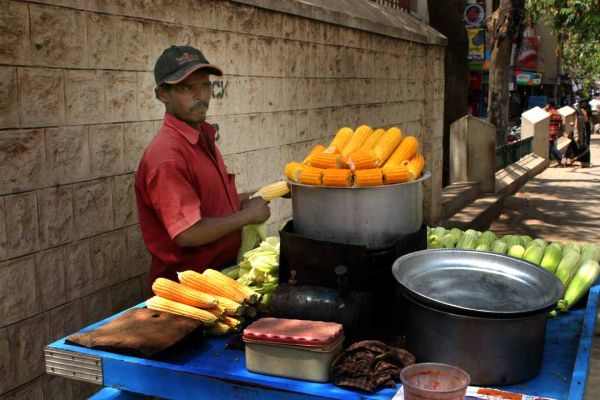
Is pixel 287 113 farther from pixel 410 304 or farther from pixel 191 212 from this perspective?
pixel 410 304

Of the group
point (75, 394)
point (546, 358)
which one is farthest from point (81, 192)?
point (546, 358)

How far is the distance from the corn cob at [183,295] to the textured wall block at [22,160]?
3.58 ft

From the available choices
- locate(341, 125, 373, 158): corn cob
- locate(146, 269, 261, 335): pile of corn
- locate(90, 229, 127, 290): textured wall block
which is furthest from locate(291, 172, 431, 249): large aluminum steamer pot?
locate(90, 229, 127, 290): textured wall block

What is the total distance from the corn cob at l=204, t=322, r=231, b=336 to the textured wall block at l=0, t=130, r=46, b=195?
1.44 metres

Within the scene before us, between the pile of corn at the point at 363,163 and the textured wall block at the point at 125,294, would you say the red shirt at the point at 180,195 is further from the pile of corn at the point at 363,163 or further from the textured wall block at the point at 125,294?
the textured wall block at the point at 125,294

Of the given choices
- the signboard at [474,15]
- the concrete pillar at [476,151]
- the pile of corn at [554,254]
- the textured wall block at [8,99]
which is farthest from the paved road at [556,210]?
the signboard at [474,15]

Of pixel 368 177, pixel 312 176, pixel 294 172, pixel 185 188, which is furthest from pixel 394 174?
pixel 185 188

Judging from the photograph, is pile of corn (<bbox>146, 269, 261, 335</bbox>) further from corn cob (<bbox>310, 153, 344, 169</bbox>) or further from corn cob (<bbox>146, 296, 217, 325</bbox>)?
corn cob (<bbox>310, 153, 344, 169</bbox>)

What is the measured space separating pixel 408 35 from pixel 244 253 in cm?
749

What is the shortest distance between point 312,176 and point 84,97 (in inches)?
71.2

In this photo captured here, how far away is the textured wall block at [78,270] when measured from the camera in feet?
13.5

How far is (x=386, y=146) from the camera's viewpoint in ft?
11.3

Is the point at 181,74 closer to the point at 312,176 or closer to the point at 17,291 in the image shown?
the point at 312,176

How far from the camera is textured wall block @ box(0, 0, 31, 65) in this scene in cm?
361
